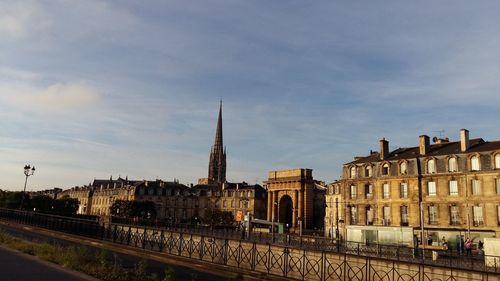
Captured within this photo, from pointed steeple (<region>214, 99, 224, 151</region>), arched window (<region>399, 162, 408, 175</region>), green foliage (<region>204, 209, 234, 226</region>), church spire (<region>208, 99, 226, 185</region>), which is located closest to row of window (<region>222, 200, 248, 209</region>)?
green foliage (<region>204, 209, 234, 226</region>)

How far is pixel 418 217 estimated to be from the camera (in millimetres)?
47688

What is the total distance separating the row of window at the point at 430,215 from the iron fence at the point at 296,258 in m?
15.6

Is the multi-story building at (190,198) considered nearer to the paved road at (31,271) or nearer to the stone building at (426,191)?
the stone building at (426,191)

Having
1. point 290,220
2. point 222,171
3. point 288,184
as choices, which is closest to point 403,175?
point 288,184

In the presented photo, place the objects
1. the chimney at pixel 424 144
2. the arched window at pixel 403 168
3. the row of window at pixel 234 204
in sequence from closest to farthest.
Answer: the chimney at pixel 424 144
the arched window at pixel 403 168
the row of window at pixel 234 204

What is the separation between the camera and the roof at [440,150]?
1789 inches

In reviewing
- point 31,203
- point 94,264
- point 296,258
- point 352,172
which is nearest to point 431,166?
point 352,172

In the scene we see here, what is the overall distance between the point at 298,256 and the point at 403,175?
3581cm

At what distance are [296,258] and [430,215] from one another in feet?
113

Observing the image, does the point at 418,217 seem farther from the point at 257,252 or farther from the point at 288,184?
the point at 288,184

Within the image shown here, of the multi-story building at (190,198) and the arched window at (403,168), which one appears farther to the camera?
the multi-story building at (190,198)

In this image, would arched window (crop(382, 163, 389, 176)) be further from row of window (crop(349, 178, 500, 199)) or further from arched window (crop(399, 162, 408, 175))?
arched window (crop(399, 162, 408, 175))

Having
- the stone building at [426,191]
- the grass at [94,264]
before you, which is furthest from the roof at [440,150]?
the grass at [94,264]

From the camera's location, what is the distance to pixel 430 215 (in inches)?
1864
